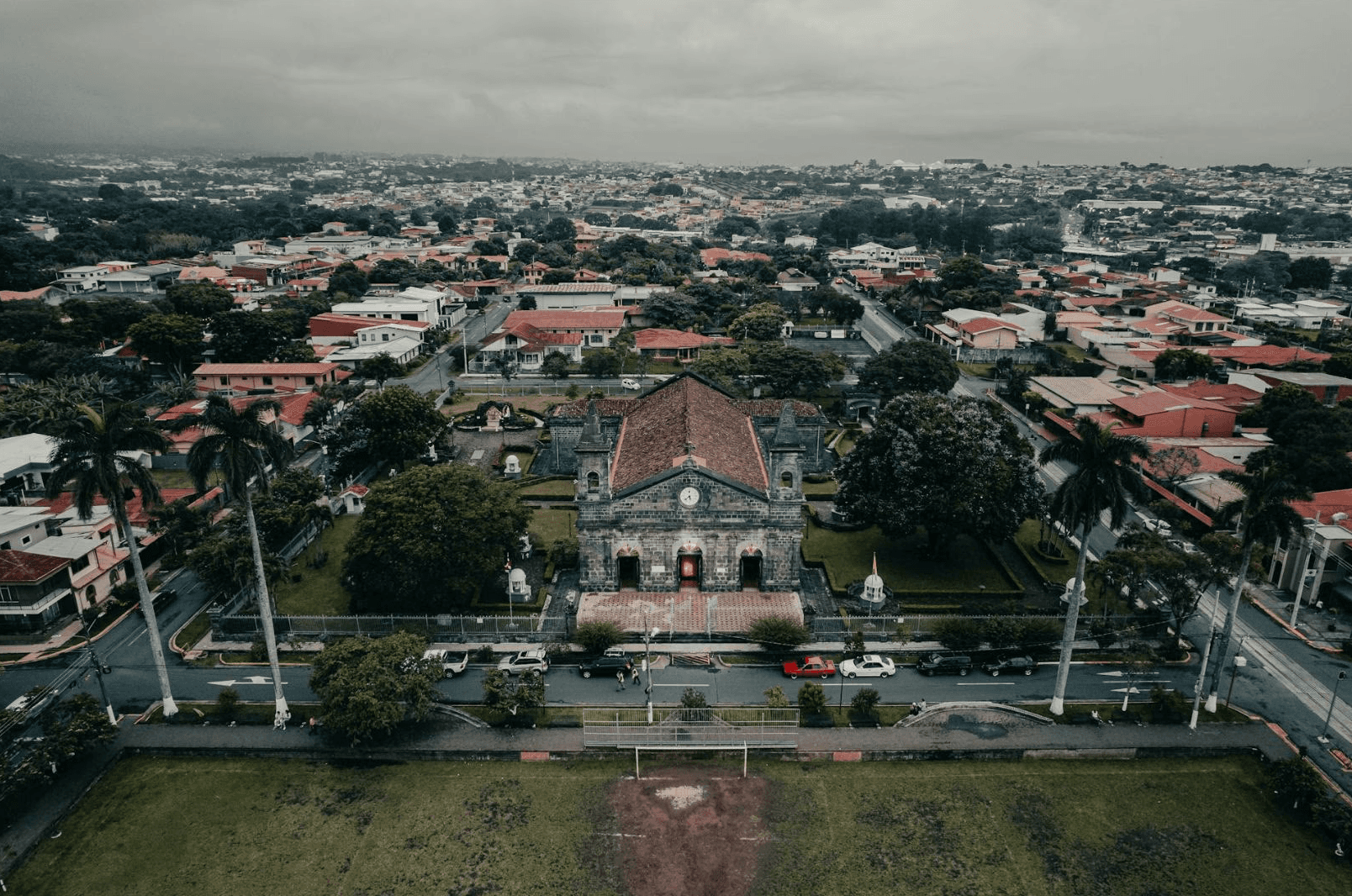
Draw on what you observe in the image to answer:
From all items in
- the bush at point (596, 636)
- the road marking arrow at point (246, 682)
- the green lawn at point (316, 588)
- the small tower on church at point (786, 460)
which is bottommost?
the road marking arrow at point (246, 682)

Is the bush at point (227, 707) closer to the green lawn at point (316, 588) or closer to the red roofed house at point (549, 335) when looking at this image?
the green lawn at point (316, 588)

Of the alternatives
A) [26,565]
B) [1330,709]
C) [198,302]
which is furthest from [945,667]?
[198,302]

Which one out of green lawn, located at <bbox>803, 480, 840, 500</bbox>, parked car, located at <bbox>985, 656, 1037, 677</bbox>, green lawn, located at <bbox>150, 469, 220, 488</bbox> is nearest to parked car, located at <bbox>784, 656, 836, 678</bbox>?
parked car, located at <bbox>985, 656, 1037, 677</bbox>

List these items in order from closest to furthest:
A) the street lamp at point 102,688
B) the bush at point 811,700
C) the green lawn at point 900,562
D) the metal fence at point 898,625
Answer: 1. the street lamp at point 102,688
2. the bush at point 811,700
3. the metal fence at point 898,625
4. the green lawn at point 900,562

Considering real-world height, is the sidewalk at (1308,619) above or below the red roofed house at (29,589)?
below

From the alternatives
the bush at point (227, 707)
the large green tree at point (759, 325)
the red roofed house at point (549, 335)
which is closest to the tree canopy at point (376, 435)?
the bush at point (227, 707)

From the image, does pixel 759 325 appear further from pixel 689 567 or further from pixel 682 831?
pixel 682 831

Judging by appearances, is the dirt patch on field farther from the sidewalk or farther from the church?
the sidewalk
